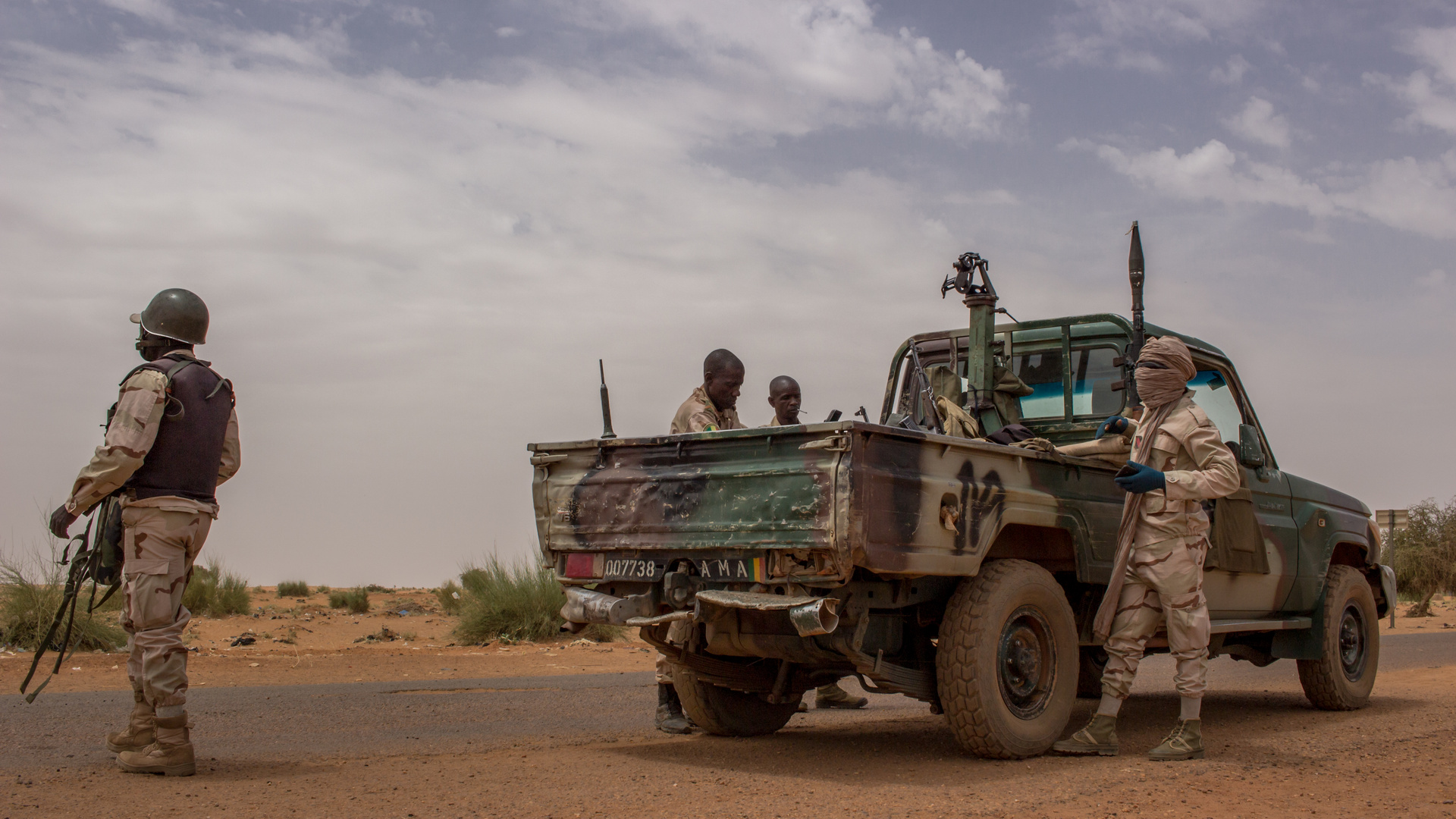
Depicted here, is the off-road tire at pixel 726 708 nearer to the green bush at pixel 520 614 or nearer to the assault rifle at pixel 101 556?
the assault rifle at pixel 101 556

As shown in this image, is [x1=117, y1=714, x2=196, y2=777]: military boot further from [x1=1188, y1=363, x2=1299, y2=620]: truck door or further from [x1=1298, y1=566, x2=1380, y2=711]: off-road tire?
[x1=1298, y1=566, x2=1380, y2=711]: off-road tire

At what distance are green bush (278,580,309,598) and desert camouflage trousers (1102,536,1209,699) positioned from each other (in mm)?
23939

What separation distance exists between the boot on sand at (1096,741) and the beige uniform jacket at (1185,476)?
34.9 inches

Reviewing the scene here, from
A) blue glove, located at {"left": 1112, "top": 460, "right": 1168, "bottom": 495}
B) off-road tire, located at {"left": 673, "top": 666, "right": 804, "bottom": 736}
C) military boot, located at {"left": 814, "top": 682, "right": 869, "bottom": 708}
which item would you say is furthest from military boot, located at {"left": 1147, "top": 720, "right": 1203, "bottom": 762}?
military boot, located at {"left": 814, "top": 682, "right": 869, "bottom": 708}

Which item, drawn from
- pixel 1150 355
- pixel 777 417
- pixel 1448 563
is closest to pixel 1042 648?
pixel 1150 355

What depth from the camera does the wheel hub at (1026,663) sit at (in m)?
5.61

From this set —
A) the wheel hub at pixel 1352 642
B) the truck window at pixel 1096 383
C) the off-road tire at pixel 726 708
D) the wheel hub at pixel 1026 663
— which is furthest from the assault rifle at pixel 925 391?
the wheel hub at pixel 1352 642

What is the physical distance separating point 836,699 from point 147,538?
498cm

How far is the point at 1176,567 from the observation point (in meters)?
5.91

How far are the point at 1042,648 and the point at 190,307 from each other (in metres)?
4.33

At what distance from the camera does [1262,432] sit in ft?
26.2

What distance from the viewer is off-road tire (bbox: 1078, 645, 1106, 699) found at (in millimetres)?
7464

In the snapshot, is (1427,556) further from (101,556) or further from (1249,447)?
(101,556)

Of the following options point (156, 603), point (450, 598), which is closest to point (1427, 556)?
point (450, 598)
